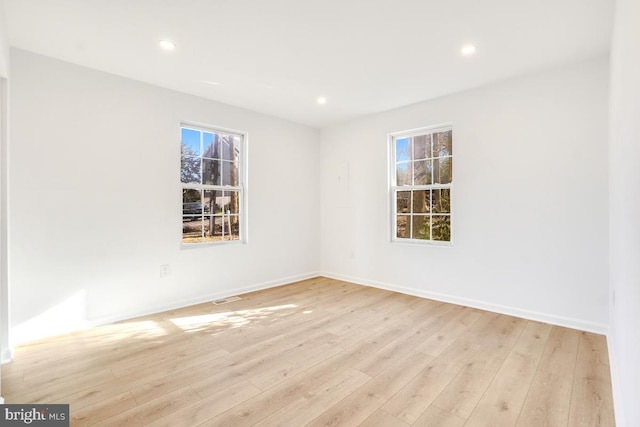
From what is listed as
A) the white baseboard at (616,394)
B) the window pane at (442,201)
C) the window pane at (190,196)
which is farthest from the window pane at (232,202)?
the white baseboard at (616,394)

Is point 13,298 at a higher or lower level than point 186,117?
lower

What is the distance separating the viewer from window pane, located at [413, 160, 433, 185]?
4055 millimetres

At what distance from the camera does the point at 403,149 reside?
4332mm

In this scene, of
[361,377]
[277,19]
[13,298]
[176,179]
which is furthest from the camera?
[176,179]

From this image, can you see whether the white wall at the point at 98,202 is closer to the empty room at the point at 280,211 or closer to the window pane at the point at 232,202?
the empty room at the point at 280,211

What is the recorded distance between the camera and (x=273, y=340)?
272cm

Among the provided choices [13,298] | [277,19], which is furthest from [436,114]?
[13,298]

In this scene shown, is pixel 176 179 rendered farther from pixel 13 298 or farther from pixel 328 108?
pixel 328 108

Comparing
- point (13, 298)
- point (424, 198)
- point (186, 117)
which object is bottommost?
point (13, 298)

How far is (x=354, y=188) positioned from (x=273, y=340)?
2.75m

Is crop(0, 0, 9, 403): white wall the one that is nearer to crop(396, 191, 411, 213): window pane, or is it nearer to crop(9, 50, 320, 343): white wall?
crop(9, 50, 320, 343): white wall

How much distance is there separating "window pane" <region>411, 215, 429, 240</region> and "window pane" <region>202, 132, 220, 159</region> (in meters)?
2.82

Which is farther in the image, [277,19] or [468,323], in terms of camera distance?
[468,323]

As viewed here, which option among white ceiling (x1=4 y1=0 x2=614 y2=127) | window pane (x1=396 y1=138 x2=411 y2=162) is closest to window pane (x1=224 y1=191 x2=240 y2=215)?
white ceiling (x1=4 y1=0 x2=614 y2=127)
